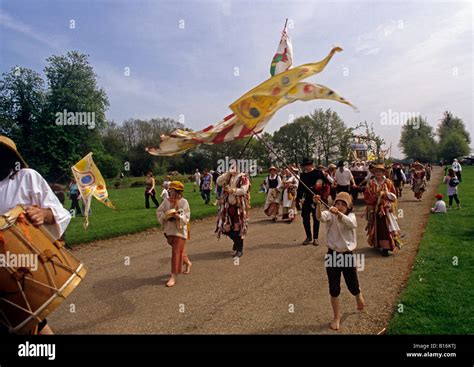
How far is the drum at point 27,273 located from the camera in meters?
2.52

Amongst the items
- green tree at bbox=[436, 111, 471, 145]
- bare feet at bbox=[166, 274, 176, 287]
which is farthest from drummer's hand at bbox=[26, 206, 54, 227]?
green tree at bbox=[436, 111, 471, 145]

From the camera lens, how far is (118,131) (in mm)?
68000

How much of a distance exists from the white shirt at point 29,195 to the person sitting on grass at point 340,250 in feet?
9.86

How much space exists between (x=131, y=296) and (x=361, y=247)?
5.13 m

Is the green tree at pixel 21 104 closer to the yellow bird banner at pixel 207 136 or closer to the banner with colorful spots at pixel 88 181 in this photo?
the banner with colorful spots at pixel 88 181

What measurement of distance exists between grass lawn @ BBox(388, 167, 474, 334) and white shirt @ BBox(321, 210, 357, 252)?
3.37 feet

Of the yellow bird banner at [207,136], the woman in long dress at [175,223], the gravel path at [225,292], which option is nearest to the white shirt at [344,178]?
the gravel path at [225,292]

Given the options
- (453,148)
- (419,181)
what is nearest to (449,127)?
(453,148)

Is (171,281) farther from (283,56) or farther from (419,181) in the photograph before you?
(419,181)

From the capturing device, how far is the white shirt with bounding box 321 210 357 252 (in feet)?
13.1

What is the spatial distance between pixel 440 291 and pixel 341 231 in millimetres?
1862
